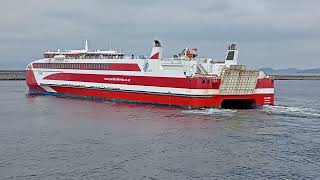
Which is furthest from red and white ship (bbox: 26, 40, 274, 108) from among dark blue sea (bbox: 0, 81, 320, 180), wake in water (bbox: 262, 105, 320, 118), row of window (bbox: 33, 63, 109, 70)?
dark blue sea (bbox: 0, 81, 320, 180)

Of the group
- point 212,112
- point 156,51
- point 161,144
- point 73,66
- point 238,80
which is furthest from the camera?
point 73,66

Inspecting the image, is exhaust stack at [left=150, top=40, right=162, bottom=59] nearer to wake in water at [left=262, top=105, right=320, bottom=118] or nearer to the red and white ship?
the red and white ship

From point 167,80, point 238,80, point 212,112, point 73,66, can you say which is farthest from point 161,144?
point 73,66

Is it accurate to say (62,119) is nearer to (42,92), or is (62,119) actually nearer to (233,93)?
(233,93)

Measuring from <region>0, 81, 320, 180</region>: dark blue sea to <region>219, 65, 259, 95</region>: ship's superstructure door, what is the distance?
2.36 metres

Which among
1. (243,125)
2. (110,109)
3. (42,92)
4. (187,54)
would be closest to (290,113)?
(243,125)

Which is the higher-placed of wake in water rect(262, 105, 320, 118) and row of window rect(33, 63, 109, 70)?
row of window rect(33, 63, 109, 70)

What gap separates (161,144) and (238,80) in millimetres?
17093

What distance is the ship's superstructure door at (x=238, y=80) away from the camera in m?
38.8

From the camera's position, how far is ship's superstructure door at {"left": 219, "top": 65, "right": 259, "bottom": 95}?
127 feet

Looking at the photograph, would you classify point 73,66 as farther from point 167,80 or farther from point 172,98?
point 172,98

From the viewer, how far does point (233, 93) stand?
3972 centimetres

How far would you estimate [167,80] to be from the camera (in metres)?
40.9

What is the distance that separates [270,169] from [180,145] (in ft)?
20.2
